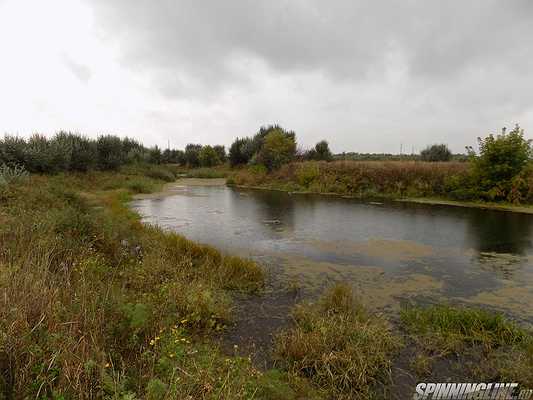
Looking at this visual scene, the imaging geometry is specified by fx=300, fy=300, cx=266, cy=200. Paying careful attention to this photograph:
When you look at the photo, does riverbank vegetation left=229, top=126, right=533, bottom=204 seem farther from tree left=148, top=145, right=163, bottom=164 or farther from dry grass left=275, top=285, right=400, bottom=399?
tree left=148, top=145, right=163, bottom=164

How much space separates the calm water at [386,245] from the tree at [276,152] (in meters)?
12.4

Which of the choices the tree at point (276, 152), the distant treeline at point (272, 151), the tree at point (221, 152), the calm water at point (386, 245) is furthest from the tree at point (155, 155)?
the calm water at point (386, 245)

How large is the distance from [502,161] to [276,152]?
49.0 ft

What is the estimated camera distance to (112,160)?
2025 centimetres

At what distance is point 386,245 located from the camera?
680 cm

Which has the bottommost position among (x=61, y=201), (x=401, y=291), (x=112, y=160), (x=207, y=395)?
(x=401, y=291)

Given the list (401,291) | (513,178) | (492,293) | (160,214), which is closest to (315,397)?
(401,291)

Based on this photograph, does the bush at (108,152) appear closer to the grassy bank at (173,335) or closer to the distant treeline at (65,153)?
the distant treeline at (65,153)

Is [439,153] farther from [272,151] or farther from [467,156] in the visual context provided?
[272,151]

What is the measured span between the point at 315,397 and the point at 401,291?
2.66 metres

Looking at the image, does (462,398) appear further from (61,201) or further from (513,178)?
(513,178)

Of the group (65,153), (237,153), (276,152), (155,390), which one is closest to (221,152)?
(237,153)

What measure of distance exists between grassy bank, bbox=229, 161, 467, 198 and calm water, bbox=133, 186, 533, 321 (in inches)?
116

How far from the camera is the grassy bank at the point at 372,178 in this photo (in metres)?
14.8
